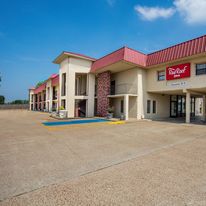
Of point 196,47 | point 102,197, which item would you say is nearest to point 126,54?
point 196,47

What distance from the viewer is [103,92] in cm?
1769

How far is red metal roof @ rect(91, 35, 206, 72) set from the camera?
10.9 meters

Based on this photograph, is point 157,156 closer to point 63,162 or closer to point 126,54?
point 63,162

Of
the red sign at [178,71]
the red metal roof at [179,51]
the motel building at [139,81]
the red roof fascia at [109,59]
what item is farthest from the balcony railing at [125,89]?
the red sign at [178,71]

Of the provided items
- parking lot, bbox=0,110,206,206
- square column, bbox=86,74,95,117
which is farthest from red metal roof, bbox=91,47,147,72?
parking lot, bbox=0,110,206,206

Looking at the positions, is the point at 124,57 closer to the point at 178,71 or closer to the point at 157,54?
the point at 157,54

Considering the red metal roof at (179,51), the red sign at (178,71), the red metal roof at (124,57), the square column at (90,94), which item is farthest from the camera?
the square column at (90,94)

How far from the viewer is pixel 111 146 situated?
5.54 meters

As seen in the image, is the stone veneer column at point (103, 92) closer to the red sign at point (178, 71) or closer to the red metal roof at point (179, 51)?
the red metal roof at point (179, 51)

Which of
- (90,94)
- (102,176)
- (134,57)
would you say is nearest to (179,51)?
(134,57)

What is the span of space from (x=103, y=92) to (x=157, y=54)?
7.52m

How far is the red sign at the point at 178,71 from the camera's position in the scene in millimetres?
12133

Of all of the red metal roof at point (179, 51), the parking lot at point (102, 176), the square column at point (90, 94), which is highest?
the red metal roof at point (179, 51)

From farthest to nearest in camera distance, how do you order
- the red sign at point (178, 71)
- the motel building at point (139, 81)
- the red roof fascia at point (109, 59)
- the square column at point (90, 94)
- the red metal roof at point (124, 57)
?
the square column at point (90, 94)
the red roof fascia at point (109, 59)
the red metal roof at point (124, 57)
the red sign at point (178, 71)
the motel building at point (139, 81)
